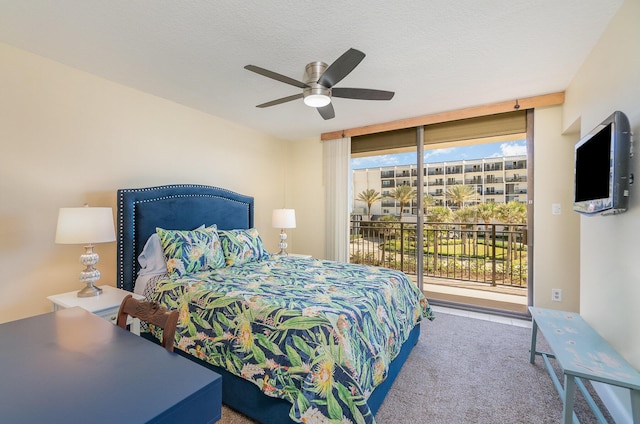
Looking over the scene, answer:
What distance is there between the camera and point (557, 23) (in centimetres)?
197

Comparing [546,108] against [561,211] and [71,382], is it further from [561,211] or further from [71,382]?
[71,382]

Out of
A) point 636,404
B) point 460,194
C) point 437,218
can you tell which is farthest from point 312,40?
point 437,218

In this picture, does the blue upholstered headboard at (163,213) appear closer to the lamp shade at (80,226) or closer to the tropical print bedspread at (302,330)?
the lamp shade at (80,226)

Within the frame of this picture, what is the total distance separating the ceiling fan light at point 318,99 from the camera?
2.34 metres

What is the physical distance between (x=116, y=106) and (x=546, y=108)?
4.65 meters

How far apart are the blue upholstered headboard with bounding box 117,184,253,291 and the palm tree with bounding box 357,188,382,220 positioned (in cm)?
240

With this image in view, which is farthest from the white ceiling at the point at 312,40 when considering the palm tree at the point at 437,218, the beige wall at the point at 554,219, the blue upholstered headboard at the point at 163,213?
the palm tree at the point at 437,218

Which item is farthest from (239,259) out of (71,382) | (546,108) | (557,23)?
(546,108)

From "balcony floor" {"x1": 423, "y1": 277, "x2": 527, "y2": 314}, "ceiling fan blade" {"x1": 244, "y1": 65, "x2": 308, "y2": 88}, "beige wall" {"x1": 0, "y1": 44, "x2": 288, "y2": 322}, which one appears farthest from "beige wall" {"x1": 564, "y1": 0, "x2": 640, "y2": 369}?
"beige wall" {"x1": 0, "y1": 44, "x2": 288, "y2": 322}

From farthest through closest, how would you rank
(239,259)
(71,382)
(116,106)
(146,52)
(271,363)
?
1. (239,259)
2. (116,106)
3. (146,52)
4. (271,363)
5. (71,382)

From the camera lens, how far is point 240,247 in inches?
124

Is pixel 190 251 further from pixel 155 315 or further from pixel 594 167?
pixel 594 167

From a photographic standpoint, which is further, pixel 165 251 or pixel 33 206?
pixel 165 251

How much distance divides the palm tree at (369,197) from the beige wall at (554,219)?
8.06 ft
